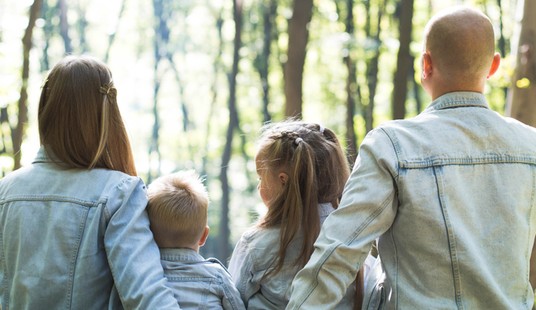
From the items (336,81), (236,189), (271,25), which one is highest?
(271,25)

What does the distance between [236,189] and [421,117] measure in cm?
3101

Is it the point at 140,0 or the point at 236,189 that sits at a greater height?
the point at 140,0

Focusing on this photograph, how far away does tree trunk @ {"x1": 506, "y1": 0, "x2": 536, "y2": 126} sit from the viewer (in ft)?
19.0

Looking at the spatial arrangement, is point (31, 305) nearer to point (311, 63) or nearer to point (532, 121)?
point (532, 121)

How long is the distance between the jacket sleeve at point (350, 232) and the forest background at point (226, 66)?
6592 mm

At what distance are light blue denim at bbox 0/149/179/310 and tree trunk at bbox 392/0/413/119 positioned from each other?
7659 millimetres

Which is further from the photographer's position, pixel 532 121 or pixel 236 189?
pixel 236 189

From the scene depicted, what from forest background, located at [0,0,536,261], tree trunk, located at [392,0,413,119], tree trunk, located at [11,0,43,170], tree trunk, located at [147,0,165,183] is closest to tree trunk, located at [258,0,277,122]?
forest background, located at [0,0,536,261]

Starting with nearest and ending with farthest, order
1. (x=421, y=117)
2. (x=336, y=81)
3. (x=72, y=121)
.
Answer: (x=421, y=117)
(x=72, y=121)
(x=336, y=81)

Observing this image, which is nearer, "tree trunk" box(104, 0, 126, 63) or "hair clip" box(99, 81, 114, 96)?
"hair clip" box(99, 81, 114, 96)

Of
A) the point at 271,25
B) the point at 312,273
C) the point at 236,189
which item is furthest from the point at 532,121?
the point at 236,189

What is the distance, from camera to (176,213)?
320cm

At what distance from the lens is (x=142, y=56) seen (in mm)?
33312

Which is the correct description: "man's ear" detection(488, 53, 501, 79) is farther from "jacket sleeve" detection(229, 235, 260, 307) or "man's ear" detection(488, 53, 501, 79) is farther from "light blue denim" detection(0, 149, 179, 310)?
"light blue denim" detection(0, 149, 179, 310)
